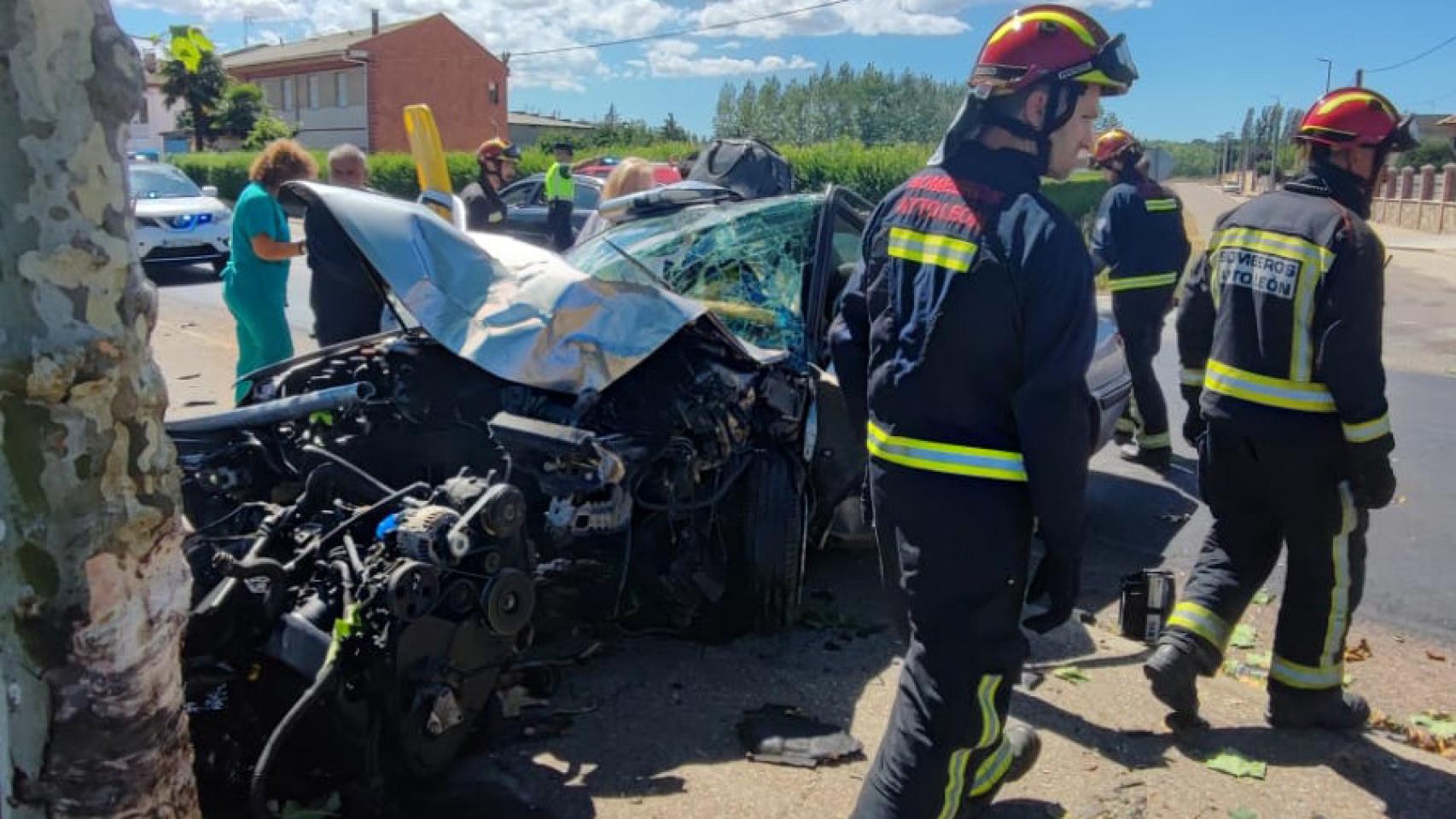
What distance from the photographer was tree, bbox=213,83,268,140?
46.3 meters

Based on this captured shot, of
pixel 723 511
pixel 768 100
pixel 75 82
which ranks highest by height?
pixel 768 100

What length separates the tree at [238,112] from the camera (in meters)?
46.3

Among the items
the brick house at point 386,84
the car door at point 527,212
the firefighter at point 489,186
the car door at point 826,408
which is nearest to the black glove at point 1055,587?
the car door at point 826,408

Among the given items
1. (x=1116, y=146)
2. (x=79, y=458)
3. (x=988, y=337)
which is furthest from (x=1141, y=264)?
(x=79, y=458)

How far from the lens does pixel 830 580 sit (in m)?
5.06

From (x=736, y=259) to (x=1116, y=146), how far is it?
3.55 m

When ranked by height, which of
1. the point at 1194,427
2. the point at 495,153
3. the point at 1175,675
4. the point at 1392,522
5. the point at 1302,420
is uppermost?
the point at 495,153

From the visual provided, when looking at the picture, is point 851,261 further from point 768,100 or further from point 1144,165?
point 768,100

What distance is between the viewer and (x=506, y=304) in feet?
12.5

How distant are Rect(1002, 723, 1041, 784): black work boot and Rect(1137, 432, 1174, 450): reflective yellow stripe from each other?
4.16 m

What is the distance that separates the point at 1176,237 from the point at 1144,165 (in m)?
0.52

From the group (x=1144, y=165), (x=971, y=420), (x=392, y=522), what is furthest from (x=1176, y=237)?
(x=392, y=522)

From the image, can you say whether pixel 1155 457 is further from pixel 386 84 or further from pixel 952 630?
pixel 386 84

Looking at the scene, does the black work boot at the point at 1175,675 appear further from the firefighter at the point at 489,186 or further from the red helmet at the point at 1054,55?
the firefighter at the point at 489,186
